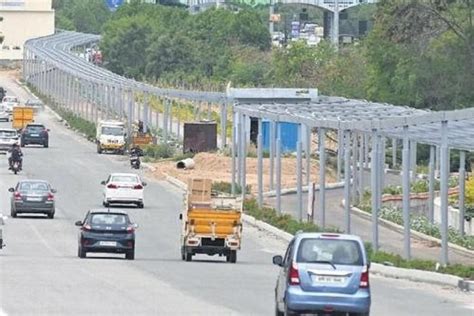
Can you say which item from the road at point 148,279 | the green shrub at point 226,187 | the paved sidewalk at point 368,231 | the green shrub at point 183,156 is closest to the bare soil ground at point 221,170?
the green shrub at point 183,156

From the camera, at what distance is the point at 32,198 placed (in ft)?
190

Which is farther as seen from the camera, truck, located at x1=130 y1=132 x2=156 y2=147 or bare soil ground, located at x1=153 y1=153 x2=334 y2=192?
truck, located at x1=130 y1=132 x2=156 y2=147

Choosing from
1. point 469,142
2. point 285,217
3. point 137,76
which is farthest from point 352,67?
point 469,142

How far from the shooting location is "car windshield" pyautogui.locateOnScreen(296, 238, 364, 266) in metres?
27.1

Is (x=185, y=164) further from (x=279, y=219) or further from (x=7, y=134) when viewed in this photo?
(x=279, y=219)

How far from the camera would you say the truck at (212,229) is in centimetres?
4391

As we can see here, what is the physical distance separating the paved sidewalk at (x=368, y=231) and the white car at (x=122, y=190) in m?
5.13

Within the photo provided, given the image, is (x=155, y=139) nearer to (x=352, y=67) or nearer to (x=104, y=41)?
(x=352, y=67)

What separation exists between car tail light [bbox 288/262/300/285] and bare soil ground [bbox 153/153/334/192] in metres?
46.1

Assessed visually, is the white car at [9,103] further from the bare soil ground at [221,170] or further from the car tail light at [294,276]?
the car tail light at [294,276]

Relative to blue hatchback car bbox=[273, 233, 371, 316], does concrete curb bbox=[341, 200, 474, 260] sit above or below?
below

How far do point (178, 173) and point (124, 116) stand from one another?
34.7 metres

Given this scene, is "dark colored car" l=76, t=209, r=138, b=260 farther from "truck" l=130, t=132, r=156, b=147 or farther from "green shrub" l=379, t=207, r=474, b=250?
"truck" l=130, t=132, r=156, b=147

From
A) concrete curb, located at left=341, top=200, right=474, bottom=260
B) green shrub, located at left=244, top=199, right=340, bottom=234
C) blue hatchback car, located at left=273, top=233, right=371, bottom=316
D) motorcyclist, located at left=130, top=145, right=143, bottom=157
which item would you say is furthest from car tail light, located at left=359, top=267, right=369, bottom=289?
motorcyclist, located at left=130, top=145, right=143, bottom=157
